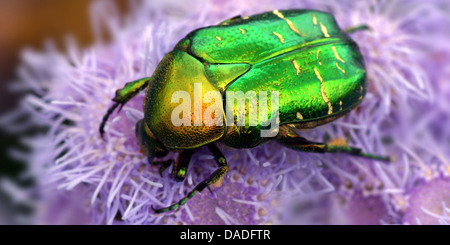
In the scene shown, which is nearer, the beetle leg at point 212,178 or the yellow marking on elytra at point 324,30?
the beetle leg at point 212,178

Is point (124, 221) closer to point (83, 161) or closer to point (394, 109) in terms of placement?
point (83, 161)

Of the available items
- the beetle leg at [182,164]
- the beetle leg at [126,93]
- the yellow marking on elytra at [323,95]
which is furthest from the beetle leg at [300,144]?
the beetle leg at [126,93]

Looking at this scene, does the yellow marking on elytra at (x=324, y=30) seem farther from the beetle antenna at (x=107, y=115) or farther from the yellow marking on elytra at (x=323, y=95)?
the beetle antenna at (x=107, y=115)

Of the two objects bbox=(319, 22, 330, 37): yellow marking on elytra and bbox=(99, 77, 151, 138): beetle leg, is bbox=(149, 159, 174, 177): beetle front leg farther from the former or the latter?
bbox=(319, 22, 330, 37): yellow marking on elytra

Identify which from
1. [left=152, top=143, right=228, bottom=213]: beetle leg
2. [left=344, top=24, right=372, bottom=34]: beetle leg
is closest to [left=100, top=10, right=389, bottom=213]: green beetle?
[left=152, top=143, right=228, bottom=213]: beetle leg

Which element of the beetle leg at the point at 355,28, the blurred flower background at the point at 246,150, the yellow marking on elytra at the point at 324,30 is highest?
the yellow marking on elytra at the point at 324,30

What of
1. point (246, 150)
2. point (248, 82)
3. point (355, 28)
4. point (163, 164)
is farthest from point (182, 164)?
point (355, 28)
